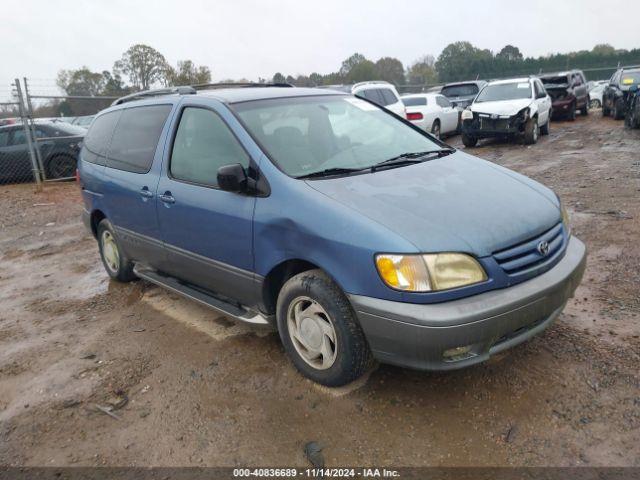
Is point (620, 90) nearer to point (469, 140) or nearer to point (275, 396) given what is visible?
point (469, 140)

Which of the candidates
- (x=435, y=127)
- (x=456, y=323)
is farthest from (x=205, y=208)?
(x=435, y=127)

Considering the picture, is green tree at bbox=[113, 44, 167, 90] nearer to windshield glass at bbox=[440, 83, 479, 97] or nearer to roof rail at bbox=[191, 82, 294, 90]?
windshield glass at bbox=[440, 83, 479, 97]

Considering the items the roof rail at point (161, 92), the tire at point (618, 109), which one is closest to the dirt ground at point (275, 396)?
the roof rail at point (161, 92)

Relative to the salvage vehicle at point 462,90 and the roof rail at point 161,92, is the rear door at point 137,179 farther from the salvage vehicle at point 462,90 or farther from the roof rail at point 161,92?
the salvage vehicle at point 462,90

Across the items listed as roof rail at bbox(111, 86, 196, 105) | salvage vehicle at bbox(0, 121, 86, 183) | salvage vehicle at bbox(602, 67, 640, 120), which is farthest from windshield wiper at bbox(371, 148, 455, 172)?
salvage vehicle at bbox(602, 67, 640, 120)

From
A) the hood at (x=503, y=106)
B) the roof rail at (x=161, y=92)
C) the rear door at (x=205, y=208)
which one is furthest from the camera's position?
the hood at (x=503, y=106)

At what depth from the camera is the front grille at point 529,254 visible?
8.62ft

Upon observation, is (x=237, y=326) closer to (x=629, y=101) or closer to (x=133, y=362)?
(x=133, y=362)

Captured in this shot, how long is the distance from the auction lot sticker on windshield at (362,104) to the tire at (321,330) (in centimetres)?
178

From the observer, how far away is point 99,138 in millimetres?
5031

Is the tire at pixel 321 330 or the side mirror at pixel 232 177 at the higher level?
the side mirror at pixel 232 177

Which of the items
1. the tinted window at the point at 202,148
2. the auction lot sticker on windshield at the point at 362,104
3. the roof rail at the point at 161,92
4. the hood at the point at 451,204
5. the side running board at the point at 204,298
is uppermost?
the roof rail at the point at 161,92

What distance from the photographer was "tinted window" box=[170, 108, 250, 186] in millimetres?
3396

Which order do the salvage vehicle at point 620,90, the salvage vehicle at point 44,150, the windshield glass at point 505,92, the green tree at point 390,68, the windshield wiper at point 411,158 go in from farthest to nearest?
the green tree at point 390,68, the salvage vehicle at point 620,90, the windshield glass at point 505,92, the salvage vehicle at point 44,150, the windshield wiper at point 411,158
